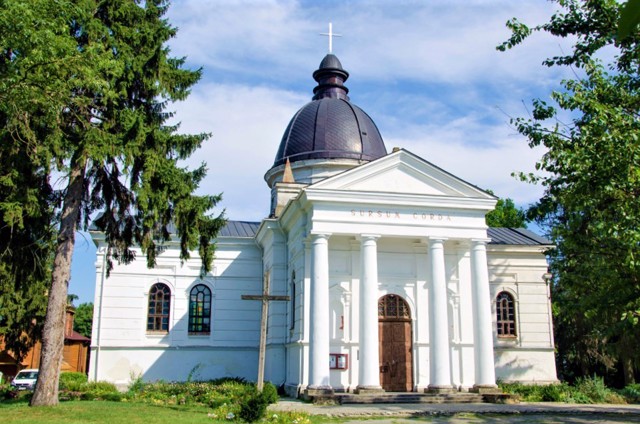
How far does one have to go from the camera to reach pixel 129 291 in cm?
2577

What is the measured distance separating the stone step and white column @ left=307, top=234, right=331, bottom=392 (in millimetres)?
732

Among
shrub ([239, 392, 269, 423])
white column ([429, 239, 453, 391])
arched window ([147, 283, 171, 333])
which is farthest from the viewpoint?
arched window ([147, 283, 171, 333])

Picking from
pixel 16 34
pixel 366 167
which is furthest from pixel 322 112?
pixel 16 34

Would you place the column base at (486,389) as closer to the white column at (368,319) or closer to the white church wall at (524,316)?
the white column at (368,319)

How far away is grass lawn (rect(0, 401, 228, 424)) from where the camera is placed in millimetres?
11812

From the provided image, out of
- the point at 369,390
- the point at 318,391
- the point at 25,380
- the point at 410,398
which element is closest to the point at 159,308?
the point at 25,380

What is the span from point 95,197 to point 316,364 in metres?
8.42

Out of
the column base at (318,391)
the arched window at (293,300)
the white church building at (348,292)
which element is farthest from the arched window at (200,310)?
the column base at (318,391)

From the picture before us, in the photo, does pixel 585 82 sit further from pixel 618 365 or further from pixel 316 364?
pixel 618 365

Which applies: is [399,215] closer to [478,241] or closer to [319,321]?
[478,241]

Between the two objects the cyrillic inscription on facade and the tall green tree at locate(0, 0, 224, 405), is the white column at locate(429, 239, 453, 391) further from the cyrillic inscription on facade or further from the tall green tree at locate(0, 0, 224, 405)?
the tall green tree at locate(0, 0, 224, 405)

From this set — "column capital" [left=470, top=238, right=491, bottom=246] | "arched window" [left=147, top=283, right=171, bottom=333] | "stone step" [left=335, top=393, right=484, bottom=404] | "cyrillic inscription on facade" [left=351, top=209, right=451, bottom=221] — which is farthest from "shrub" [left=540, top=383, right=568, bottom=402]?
"arched window" [left=147, top=283, right=171, bottom=333]

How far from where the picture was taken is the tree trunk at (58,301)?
13750mm

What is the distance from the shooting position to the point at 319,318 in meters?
19.5
